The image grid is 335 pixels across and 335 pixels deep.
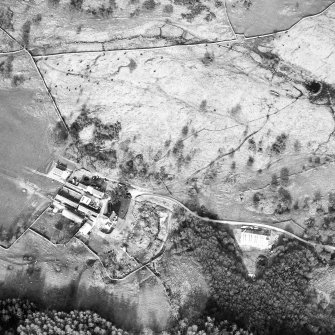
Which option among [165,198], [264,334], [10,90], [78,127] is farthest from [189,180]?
[10,90]

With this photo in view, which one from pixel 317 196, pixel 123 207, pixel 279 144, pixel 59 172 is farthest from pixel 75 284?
pixel 317 196

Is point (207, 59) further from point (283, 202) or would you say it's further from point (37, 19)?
point (37, 19)

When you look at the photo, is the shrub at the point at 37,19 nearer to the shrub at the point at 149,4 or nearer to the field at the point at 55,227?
the shrub at the point at 149,4

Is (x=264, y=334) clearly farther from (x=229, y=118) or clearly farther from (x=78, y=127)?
(x=78, y=127)

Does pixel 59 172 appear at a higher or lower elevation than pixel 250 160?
lower

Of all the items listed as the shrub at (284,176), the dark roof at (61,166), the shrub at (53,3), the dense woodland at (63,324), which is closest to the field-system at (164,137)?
the dark roof at (61,166)

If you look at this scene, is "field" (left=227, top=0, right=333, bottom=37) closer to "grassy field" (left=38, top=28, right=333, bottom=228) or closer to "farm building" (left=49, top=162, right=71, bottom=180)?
"grassy field" (left=38, top=28, right=333, bottom=228)

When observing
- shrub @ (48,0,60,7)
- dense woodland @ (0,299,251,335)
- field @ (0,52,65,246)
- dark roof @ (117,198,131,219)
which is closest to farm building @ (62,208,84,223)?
field @ (0,52,65,246)
